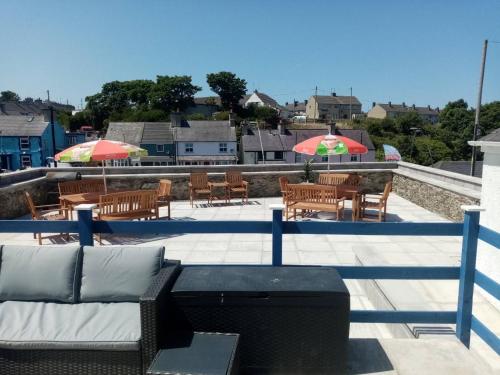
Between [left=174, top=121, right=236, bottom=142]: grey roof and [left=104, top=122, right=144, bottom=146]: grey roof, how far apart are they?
5.07 meters

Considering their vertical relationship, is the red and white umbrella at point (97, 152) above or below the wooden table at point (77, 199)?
above

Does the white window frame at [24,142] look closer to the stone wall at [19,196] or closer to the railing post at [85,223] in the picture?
the stone wall at [19,196]

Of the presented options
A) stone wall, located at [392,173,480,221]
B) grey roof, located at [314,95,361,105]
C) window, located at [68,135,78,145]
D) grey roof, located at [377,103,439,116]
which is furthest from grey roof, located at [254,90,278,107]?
stone wall, located at [392,173,480,221]

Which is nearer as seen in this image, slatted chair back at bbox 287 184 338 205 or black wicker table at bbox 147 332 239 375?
black wicker table at bbox 147 332 239 375

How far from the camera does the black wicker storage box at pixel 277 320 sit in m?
2.63

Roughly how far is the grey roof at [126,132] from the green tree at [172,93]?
30.9 m

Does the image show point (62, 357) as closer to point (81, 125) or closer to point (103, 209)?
point (103, 209)

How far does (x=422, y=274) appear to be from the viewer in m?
3.22

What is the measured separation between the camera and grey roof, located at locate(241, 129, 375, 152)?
4611cm

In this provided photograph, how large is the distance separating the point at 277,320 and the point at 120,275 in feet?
4.18

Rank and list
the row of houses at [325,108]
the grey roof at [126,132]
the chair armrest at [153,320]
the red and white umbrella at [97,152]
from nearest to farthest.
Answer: the chair armrest at [153,320]
the red and white umbrella at [97,152]
the grey roof at [126,132]
the row of houses at [325,108]

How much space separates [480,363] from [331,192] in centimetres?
525

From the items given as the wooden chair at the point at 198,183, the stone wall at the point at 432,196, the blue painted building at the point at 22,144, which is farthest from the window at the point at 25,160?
the stone wall at the point at 432,196

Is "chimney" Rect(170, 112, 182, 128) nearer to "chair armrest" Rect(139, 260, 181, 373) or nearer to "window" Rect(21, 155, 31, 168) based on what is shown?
"window" Rect(21, 155, 31, 168)
